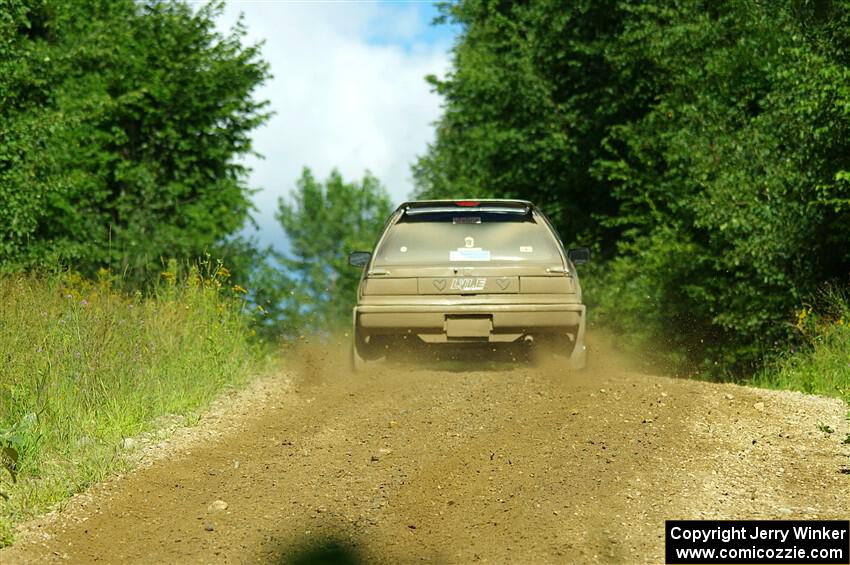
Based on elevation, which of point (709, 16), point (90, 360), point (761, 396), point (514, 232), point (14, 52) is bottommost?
point (761, 396)

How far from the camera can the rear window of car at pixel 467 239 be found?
12391mm

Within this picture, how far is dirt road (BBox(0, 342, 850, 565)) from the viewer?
6.23 metres

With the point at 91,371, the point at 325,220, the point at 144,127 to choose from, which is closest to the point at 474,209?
the point at 91,371

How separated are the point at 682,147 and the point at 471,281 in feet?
36.8

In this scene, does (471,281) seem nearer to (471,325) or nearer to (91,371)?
(471,325)

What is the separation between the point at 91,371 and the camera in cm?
956

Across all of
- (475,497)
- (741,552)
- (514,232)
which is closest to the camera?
(741,552)

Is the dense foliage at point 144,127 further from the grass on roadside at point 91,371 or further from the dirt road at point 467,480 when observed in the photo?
the dirt road at point 467,480

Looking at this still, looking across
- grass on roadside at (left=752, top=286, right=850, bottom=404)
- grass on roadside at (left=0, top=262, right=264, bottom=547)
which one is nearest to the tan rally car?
grass on roadside at (left=0, top=262, right=264, bottom=547)

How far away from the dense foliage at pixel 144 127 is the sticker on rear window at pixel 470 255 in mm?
11884

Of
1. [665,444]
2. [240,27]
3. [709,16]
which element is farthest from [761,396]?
[240,27]

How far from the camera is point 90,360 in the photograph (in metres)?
→ 9.77

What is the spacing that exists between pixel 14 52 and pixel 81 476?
11.5 meters

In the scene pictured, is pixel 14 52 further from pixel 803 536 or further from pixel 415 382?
pixel 803 536
